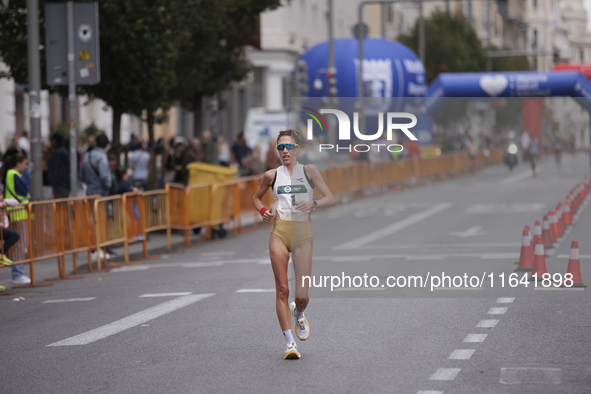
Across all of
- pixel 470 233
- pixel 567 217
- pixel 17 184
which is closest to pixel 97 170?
pixel 17 184

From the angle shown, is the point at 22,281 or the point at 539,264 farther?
the point at 22,281

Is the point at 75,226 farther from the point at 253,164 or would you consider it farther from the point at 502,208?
the point at 253,164

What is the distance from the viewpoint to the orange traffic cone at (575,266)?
11.3m

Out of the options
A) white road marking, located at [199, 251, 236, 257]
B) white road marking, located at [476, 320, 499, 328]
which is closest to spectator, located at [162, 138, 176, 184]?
white road marking, located at [199, 251, 236, 257]

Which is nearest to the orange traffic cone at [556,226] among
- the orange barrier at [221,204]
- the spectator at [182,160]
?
the orange barrier at [221,204]

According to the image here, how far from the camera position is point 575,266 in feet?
37.9

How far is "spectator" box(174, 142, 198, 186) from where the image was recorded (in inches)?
837

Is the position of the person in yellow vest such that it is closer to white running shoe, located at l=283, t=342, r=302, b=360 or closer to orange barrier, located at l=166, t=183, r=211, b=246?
orange barrier, located at l=166, t=183, r=211, b=246

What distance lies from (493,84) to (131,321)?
13.7 metres

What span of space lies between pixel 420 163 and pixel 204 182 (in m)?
19.9

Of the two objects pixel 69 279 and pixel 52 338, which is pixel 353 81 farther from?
pixel 52 338

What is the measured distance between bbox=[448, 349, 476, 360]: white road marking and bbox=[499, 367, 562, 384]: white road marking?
525 millimetres

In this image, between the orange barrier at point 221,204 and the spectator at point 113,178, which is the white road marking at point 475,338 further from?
the orange barrier at point 221,204

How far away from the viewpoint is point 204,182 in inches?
786
